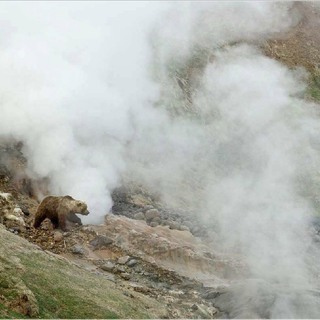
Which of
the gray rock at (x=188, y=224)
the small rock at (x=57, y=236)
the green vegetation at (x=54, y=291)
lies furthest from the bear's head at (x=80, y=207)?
the gray rock at (x=188, y=224)

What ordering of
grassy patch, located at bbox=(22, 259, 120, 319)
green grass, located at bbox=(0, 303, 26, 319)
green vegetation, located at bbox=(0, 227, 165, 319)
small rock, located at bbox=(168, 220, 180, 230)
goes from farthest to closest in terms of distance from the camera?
small rock, located at bbox=(168, 220, 180, 230), grassy patch, located at bbox=(22, 259, 120, 319), green vegetation, located at bbox=(0, 227, 165, 319), green grass, located at bbox=(0, 303, 26, 319)

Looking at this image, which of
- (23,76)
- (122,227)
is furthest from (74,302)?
(23,76)

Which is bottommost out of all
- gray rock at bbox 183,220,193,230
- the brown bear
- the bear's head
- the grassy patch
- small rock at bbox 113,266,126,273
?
the grassy patch

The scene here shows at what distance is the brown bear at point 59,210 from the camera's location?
11.8 metres

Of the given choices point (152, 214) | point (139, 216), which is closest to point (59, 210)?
point (139, 216)

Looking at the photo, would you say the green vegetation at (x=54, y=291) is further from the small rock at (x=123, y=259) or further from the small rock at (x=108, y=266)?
the small rock at (x=123, y=259)

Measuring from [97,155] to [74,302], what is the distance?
21.8 ft

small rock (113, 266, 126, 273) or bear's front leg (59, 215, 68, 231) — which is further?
bear's front leg (59, 215, 68, 231)

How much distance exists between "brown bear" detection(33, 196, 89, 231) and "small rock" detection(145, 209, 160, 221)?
1.94 m

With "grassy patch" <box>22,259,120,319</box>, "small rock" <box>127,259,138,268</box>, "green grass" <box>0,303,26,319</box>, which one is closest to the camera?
"green grass" <box>0,303,26,319</box>

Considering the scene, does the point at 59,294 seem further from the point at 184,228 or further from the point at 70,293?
the point at 184,228

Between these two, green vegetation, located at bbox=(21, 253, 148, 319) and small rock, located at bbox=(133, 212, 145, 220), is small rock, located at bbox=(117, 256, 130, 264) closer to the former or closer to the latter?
green vegetation, located at bbox=(21, 253, 148, 319)

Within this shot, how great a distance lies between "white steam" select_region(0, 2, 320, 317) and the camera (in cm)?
1348

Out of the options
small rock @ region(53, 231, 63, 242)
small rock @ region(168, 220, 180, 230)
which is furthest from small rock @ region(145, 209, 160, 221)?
small rock @ region(53, 231, 63, 242)
